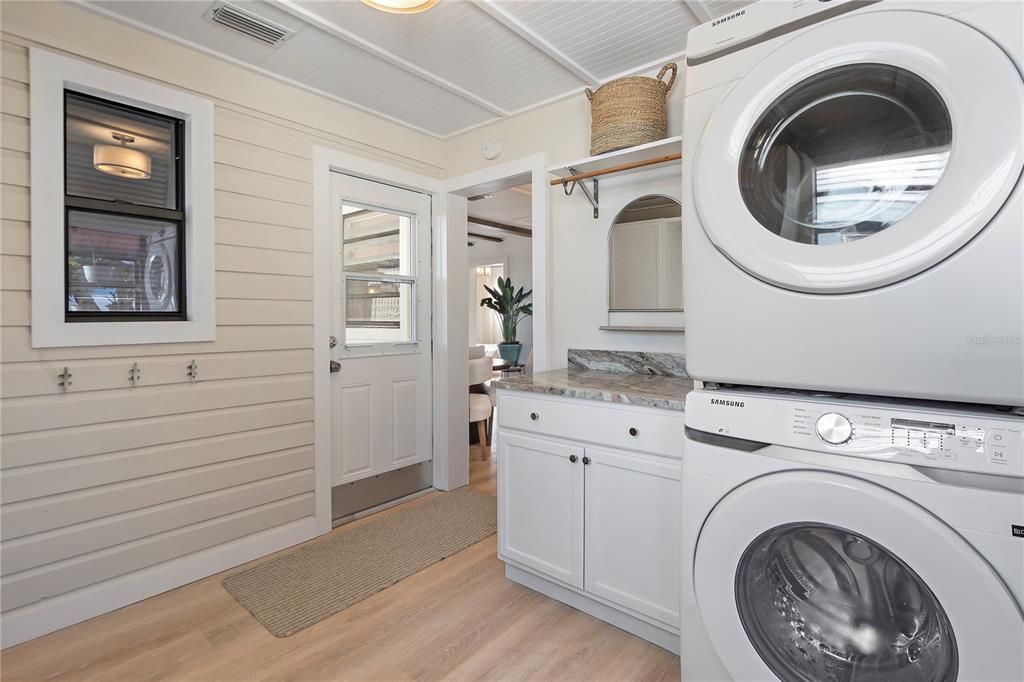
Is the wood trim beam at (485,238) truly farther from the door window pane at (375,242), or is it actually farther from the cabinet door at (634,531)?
the cabinet door at (634,531)

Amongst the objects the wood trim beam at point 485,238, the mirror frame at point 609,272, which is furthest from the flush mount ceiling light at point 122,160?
the wood trim beam at point 485,238

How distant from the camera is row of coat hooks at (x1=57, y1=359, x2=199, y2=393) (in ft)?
6.43

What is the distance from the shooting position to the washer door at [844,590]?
35.4 inches

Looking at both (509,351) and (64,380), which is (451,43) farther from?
(509,351)

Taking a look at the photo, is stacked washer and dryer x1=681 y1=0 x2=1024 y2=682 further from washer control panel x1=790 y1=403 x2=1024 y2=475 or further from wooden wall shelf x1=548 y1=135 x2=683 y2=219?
wooden wall shelf x1=548 y1=135 x2=683 y2=219

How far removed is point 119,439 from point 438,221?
2.10 m

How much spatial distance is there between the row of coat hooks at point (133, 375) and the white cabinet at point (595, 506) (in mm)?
1405

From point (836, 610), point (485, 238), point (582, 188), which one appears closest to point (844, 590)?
point (836, 610)

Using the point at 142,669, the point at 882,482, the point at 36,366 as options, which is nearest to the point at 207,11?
the point at 36,366

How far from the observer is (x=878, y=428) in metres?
1.02

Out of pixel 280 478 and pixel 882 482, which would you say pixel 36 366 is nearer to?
pixel 280 478

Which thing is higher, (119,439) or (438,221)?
(438,221)

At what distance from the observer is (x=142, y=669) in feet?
5.66

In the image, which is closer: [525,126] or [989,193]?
[989,193]
